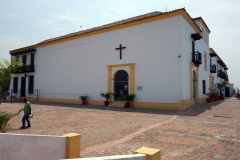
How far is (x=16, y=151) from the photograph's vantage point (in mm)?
3836

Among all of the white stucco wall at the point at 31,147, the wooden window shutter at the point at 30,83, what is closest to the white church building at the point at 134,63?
the wooden window shutter at the point at 30,83

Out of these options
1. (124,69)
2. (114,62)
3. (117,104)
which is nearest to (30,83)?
(114,62)

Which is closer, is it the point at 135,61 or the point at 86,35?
the point at 135,61

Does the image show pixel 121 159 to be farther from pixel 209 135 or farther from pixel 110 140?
pixel 209 135

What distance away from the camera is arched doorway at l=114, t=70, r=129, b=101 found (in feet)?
52.5

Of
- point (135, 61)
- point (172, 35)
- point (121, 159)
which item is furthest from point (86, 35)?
point (121, 159)

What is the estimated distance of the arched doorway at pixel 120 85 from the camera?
52.5 ft

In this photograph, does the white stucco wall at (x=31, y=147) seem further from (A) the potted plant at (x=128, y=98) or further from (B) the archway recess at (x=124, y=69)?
(B) the archway recess at (x=124, y=69)

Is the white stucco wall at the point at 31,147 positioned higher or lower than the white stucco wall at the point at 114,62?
lower

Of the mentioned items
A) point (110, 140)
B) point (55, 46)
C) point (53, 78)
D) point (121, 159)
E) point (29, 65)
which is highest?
point (55, 46)

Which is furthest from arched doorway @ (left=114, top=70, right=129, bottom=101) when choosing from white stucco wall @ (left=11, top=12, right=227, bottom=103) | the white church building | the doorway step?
white stucco wall @ (left=11, top=12, right=227, bottom=103)

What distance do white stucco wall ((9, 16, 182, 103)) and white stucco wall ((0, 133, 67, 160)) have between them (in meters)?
10.8

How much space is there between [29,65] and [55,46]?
5001 mm

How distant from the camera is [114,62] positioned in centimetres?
1644
